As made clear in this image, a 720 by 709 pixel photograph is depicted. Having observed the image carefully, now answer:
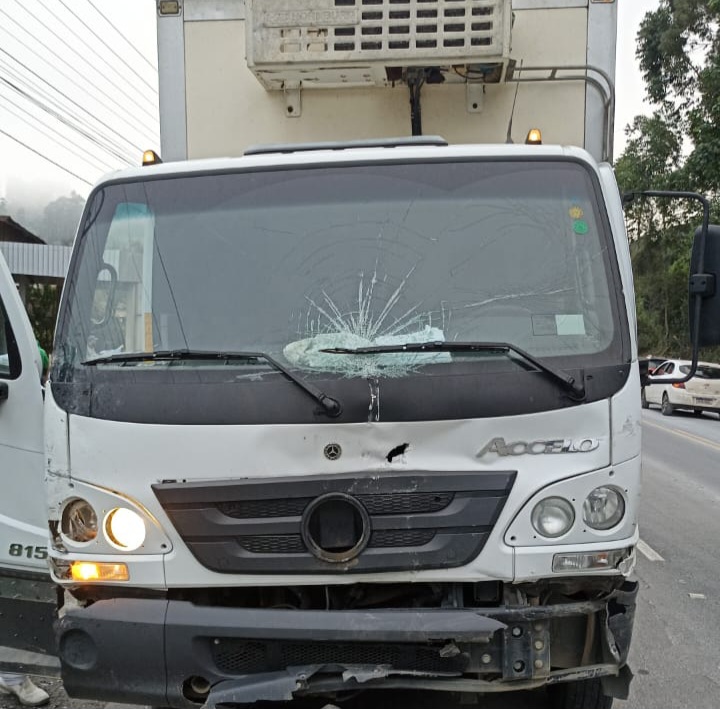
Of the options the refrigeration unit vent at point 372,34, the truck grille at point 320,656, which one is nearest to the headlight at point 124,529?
the truck grille at point 320,656

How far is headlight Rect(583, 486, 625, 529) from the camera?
2.77 meters

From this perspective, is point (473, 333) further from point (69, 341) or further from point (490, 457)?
point (69, 341)

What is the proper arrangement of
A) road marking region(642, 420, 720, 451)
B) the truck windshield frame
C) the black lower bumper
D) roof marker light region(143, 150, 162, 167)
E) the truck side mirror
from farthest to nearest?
1. road marking region(642, 420, 720, 451)
2. roof marker light region(143, 150, 162, 167)
3. the truck side mirror
4. the truck windshield frame
5. the black lower bumper

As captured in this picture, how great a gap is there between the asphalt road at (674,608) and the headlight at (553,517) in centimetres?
123

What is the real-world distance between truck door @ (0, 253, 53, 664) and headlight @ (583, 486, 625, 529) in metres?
2.43

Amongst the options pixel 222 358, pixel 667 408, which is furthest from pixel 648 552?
pixel 667 408

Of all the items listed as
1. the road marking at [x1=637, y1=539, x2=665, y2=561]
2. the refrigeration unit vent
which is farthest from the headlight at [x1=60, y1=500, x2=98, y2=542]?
the road marking at [x1=637, y1=539, x2=665, y2=561]

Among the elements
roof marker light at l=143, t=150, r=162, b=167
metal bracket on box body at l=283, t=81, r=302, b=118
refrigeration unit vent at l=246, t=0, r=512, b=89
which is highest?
refrigeration unit vent at l=246, t=0, r=512, b=89

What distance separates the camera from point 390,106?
436 cm

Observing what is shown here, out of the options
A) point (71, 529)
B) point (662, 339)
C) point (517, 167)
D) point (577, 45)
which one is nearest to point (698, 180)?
point (577, 45)

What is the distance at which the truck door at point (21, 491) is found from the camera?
3.57 metres

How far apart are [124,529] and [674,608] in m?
3.82

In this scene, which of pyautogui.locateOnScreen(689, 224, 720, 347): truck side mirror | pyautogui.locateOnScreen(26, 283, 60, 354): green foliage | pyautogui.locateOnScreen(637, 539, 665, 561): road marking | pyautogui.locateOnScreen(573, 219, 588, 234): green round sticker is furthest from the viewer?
pyautogui.locateOnScreen(26, 283, 60, 354): green foliage

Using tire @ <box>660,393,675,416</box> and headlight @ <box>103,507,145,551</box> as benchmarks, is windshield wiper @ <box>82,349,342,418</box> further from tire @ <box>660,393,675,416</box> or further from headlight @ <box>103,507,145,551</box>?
tire @ <box>660,393,675,416</box>
